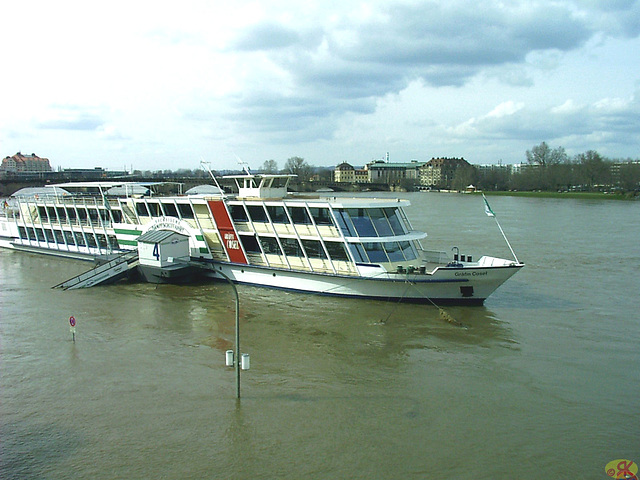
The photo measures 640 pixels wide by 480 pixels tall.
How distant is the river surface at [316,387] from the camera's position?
32.8ft

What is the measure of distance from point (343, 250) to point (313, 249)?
1.55 meters

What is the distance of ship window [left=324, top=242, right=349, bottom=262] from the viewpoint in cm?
2123

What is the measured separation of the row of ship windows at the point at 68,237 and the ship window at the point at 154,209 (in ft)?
14.5

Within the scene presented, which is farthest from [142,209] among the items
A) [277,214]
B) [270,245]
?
[277,214]

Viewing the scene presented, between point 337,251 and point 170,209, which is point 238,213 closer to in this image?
point 170,209

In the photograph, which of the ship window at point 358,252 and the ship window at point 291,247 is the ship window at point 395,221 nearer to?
the ship window at point 358,252

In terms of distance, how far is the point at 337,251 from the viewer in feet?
70.2

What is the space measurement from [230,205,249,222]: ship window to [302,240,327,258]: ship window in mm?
3575

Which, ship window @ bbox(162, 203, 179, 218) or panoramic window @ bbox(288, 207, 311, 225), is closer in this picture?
panoramic window @ bbox(288, 207, 311, 225)

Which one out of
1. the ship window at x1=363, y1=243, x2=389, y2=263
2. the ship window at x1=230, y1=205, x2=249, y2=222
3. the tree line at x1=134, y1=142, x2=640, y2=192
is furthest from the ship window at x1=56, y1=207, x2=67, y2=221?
the tree line at x1=134, y1=142, x2=640, y2=192

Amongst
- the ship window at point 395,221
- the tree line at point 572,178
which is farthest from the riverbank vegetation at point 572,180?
the ship window at point 395,221

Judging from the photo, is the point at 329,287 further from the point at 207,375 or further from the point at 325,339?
the point at 207,375

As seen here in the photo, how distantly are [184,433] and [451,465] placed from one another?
539cm

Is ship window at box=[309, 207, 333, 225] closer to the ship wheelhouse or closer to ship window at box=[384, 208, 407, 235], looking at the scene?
the ship wheelhouse
